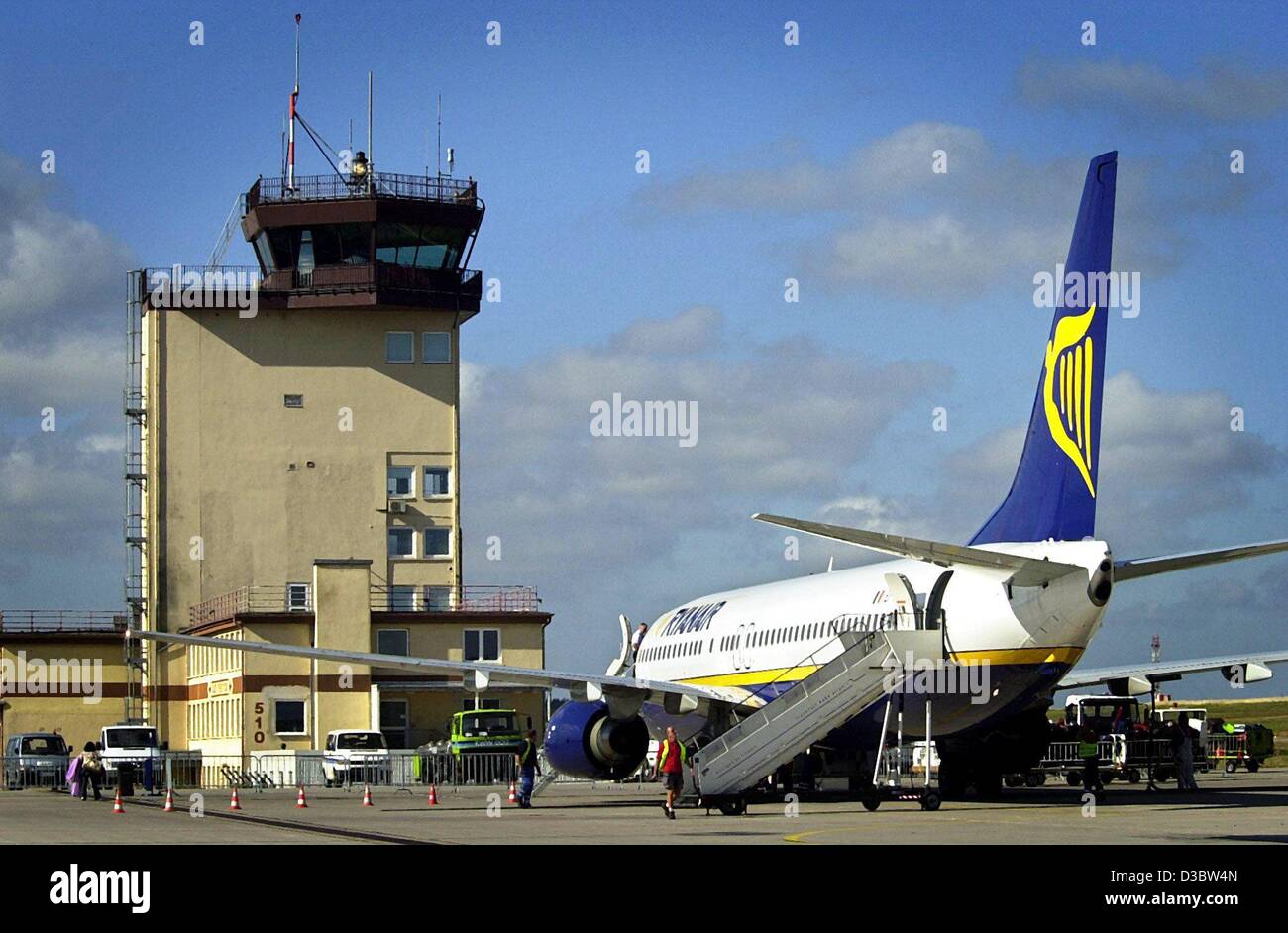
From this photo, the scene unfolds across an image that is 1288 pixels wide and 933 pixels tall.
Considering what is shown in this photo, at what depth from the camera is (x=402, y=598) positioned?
63.7 meters

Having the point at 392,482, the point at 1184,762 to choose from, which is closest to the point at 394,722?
the point at 392,482

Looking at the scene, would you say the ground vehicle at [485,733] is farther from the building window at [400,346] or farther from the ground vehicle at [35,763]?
the building window at [400,346]

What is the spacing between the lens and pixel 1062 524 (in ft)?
87.8

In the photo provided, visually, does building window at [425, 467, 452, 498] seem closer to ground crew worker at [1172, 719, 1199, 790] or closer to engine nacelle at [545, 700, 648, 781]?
engine nacelle at [545, 700, 648, 781]

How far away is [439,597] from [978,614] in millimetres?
38874

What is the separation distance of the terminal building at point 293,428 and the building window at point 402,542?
0.05m

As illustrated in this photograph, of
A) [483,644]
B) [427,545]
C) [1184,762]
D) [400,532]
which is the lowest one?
[1184,762]

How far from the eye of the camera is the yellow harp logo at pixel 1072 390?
27047mm

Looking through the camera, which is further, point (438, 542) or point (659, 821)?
point (438, 542)

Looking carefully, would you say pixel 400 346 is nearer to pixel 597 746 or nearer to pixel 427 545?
pixel 427 545

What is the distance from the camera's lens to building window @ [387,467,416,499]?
65.1m

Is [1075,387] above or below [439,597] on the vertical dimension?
above
